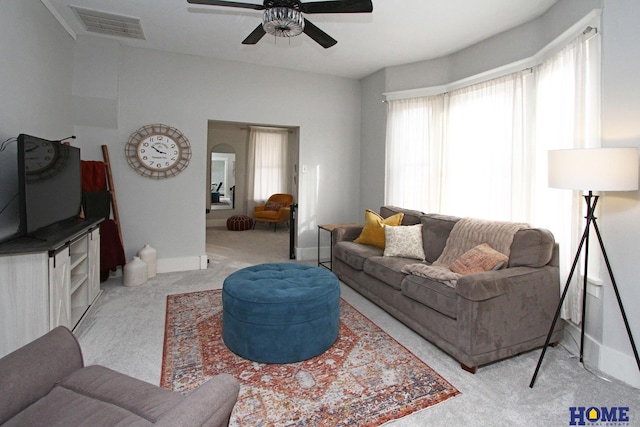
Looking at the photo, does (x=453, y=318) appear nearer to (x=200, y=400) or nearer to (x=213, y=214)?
(x=200, y=400)

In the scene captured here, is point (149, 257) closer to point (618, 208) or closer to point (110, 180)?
point (110, 180)

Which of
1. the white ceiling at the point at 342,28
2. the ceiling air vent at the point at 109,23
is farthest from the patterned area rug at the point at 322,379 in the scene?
the ceiling air vent at the point at 109,23

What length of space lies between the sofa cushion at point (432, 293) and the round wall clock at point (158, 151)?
3.36 metres

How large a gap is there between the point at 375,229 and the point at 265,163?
5543 millimetres

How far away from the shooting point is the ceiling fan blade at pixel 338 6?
86.7 inches

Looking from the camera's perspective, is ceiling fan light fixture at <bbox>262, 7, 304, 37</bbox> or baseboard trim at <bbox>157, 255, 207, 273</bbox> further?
baseboard trim at <bbox>157, 255, 207, 273</bbox>

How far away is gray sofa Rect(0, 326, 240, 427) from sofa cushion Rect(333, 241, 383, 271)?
2567 millimetres

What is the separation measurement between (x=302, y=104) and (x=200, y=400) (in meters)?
4.79

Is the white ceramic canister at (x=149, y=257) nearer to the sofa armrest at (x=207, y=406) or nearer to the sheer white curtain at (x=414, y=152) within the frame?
the sheer white curtain at (x=414, y=152)

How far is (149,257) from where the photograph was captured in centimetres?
425

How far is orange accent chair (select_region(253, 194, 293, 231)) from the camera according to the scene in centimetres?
816

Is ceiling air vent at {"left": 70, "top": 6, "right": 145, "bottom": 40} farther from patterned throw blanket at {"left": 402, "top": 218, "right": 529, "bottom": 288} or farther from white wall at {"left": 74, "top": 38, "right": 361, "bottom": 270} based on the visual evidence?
patterned throw blanket at {"left": 402, "top": 218, "right": 529, "bottom": 288}

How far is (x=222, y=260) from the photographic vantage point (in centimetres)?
523

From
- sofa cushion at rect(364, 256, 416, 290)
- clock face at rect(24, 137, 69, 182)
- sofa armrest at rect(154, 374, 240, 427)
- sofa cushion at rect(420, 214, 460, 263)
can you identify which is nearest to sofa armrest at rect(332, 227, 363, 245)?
sofa cushion at rect(364, 256, 416, 290)
